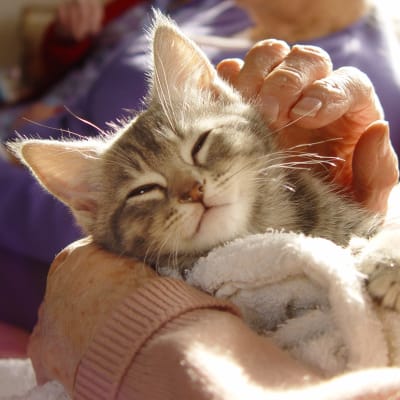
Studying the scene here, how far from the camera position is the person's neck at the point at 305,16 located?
→ 1.74 meters

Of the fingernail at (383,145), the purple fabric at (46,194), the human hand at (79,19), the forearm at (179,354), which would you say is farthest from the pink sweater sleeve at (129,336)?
the human hand at (79,19)

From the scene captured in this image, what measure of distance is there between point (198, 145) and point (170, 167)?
6 centimetres

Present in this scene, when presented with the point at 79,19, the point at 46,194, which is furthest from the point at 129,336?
the point at 79,19

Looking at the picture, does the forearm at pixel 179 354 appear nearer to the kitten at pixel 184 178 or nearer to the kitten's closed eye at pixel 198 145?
the kitten at pixel 184 178

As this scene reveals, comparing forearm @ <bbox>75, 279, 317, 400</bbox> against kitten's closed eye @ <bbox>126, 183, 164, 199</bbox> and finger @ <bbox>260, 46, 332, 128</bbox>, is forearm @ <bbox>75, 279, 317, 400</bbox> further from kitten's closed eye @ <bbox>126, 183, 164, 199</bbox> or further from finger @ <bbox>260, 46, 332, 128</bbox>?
finger @ <bbox>260, 46, 332, 128</bbox>

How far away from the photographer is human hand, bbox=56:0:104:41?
2.91m

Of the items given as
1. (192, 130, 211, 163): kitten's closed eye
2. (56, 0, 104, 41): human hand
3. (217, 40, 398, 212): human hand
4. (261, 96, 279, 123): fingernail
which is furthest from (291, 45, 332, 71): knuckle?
(56, 0, 104, 41): human hand

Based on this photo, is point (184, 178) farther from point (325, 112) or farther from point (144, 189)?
point (325, 112)

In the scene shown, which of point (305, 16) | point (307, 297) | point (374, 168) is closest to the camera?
point (307, 297)

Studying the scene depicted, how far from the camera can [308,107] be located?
3.01ft

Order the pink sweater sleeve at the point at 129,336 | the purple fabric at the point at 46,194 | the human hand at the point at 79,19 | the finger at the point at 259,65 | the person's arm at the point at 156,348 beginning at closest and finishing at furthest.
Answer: the person's arm at the point at 156,348 → the pink sweater sleeve at the point at 129,336 → the finger at the point at 259,65 → the purple fabric at the point at 46,194 → the human hand at the point at 79,19

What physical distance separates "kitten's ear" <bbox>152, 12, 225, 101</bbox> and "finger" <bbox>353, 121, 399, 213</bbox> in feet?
1.01

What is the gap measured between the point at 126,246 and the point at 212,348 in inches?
14.9

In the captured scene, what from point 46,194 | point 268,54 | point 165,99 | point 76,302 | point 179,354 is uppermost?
point 268,54
